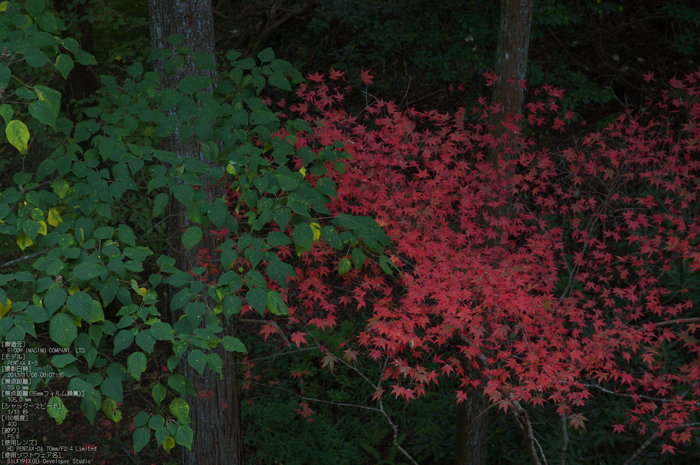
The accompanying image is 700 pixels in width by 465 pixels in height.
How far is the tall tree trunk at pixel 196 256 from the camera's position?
445 cm

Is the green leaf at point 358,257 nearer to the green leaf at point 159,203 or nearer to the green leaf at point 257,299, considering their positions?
the green leaf at point 257,299

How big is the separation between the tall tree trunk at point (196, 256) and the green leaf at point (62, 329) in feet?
6.23

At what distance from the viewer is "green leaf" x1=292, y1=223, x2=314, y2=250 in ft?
10.4

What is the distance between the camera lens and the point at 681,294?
7008 mm

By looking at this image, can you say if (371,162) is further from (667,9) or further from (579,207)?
(667,9)

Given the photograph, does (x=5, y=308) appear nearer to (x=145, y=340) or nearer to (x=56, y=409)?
(x=56, y=409)

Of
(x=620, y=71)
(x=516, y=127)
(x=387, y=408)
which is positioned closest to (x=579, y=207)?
(x=516, y=127)

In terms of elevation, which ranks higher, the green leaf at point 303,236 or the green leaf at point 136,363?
the green leaf at point 303,236

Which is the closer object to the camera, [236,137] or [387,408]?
[236,137]

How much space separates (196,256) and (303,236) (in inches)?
68.3

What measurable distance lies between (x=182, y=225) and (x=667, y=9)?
27.5 feet

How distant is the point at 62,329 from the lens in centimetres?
254

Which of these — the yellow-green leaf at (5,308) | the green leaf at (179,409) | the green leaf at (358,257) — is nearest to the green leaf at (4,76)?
the yellow-green leaf at (5,308)

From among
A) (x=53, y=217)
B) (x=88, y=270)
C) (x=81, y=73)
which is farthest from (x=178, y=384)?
(x=81, y=73)
